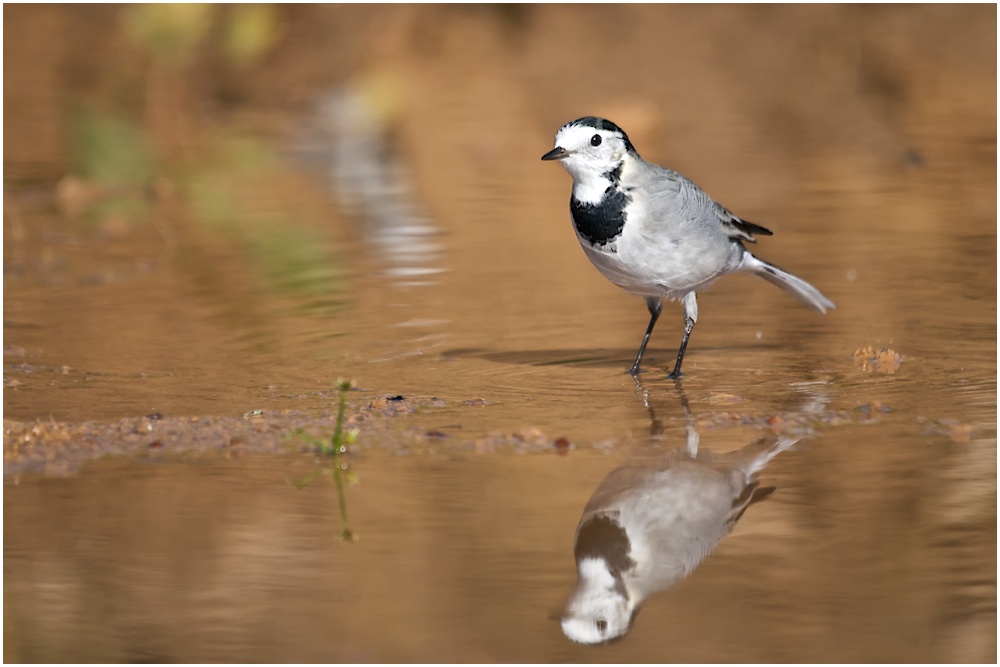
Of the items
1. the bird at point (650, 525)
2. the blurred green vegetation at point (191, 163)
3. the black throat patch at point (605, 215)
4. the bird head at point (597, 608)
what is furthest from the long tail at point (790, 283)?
the bird head at point (597, 608)

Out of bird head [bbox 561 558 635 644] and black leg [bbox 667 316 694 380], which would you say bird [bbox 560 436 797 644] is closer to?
bird head [bbox 561 558 635 644]

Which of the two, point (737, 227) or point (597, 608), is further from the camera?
point (737, 227)

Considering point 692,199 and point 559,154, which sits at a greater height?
point 559,154

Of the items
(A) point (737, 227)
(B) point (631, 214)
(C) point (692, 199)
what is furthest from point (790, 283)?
(B) point (631, 214)

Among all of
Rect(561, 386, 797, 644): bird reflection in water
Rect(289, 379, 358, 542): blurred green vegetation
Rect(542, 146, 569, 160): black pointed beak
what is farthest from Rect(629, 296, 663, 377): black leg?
Rect(289, 379, 358, 542): blurred green vegetation

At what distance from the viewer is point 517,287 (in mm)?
8305

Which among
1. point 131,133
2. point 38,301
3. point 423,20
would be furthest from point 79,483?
point 423,20

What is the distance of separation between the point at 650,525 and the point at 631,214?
197 cm

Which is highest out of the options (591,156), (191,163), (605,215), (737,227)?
(591,156)

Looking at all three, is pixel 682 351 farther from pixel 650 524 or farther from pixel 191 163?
pixel 191 163

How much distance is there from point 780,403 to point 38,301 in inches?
159

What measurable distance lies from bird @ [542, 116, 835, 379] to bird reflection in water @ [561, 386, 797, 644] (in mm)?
1111

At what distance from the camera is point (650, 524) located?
4.62 metres

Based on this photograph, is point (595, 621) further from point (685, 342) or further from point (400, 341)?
point (400, 341)
